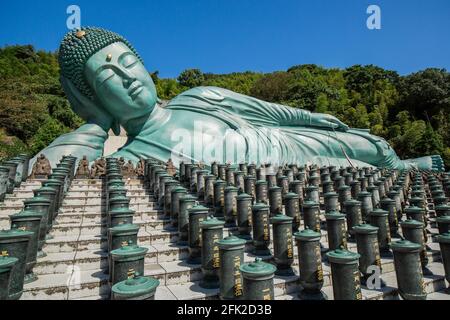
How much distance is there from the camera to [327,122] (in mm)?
12242

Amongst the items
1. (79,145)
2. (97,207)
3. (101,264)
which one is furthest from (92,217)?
(79,145)

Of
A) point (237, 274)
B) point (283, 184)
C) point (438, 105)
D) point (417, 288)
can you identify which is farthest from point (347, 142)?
point (438, 105)

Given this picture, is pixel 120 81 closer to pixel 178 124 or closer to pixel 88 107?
pixel 88 107

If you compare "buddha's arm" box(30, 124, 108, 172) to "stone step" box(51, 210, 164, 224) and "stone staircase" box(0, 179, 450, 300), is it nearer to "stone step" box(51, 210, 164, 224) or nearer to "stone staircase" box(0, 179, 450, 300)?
"stone staircase" box(0, 179, 450, 300)

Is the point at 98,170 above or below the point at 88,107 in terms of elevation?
below

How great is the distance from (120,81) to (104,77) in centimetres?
46

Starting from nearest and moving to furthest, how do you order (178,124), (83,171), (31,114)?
(83,171) → (178,124) → (31,114)

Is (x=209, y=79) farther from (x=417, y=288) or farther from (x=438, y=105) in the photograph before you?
(x=417, y=288)

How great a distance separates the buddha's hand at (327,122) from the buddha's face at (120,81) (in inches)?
251

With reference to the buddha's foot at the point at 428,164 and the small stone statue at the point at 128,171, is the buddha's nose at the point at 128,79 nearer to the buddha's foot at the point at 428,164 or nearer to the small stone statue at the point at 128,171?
the small stone statue at the point at 128,171

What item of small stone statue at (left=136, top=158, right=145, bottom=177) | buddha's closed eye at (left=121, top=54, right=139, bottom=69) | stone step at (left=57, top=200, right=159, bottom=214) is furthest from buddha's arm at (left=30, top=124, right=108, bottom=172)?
stone step at (left=57, top=200, right=159, bottom=214)

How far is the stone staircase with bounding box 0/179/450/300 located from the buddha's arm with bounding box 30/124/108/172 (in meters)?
2.93

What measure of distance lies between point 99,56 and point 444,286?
9684mm

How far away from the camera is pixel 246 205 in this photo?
515 cm
